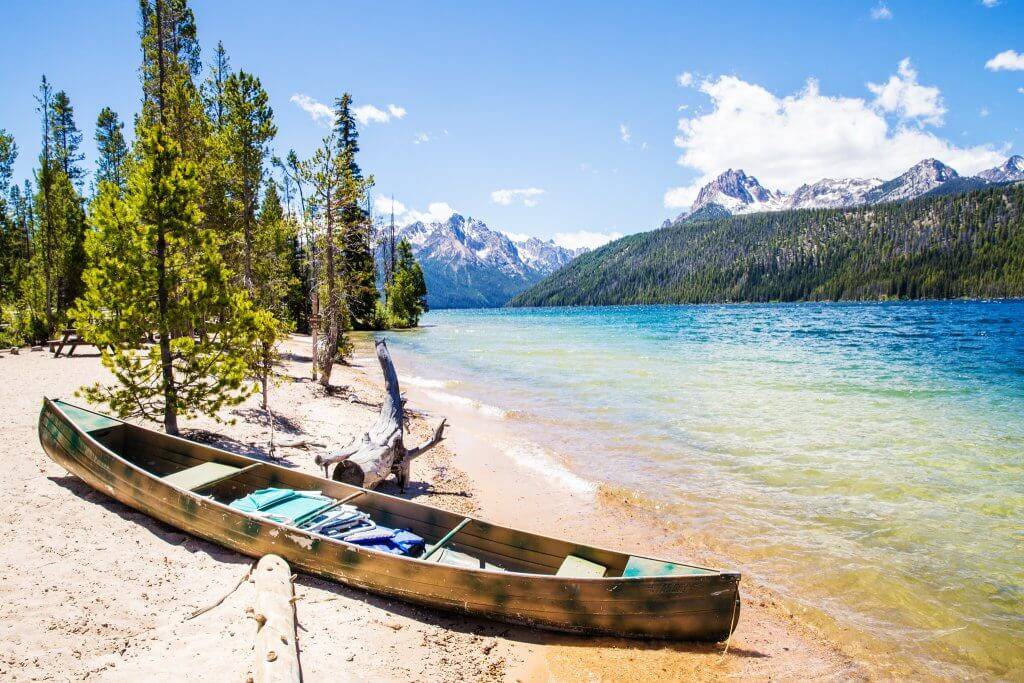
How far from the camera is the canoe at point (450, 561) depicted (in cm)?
585

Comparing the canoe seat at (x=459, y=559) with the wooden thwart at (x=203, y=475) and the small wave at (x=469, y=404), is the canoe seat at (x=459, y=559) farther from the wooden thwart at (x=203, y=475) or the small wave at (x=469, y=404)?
the small wave at (x=469, y=404)

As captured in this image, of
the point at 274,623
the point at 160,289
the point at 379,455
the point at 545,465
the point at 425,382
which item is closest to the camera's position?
the point at 274,623

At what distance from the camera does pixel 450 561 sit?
721 centimetres

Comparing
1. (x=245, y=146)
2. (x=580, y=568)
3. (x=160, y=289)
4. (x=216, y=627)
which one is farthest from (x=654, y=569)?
(x=245, y=146)

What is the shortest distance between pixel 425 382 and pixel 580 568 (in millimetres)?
20936

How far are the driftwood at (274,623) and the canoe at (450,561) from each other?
39 cm

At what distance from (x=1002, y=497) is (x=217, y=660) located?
49.2 feet

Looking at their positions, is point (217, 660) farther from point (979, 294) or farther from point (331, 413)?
point (979, 294)

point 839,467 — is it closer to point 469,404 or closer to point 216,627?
point 469,404

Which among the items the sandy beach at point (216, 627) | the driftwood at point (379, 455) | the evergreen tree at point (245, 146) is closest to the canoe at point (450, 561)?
the sandy beach at point (216, 627)

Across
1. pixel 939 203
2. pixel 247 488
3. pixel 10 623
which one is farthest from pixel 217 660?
pixel 939 203

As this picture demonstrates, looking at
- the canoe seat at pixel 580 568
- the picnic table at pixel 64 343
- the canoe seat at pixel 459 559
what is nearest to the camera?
the canoe seat at pixel 580 568

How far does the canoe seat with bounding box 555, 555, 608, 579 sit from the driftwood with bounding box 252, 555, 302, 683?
121 inches

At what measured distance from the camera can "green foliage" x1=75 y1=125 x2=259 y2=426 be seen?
31.1 feet
